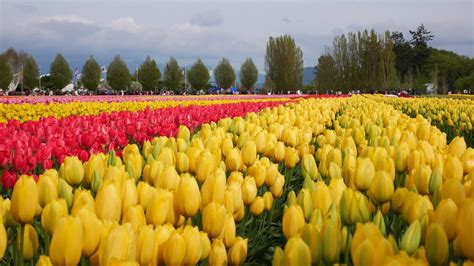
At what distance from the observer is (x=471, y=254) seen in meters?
1.34

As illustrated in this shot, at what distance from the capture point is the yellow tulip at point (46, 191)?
1840 millimetres

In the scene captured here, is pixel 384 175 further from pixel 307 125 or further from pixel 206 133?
pixel 307 125

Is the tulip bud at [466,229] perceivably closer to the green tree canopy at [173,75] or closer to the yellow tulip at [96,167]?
the yellow tulip at [96,167]

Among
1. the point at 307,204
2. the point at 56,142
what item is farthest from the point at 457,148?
the point at 56,142

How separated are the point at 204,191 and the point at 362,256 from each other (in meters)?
0.77

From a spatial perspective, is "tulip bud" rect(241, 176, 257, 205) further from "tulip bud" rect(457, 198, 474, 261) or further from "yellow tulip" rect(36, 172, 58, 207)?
"tulip bud" rect(457, 198, 474, 261)

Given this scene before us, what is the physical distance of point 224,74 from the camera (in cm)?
8306

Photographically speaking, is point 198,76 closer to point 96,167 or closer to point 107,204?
point 96,167

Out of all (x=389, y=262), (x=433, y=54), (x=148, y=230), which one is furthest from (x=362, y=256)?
(x=433, y=54)

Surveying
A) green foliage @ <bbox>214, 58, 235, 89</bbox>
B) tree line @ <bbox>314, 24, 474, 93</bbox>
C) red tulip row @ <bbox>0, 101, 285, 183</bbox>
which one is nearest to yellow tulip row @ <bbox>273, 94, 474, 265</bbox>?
red tulip row @ <bbox>0, 101, 285, 183</bbox>

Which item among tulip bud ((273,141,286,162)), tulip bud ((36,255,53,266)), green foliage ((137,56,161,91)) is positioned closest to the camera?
tulip bud ((36,255,53,266))

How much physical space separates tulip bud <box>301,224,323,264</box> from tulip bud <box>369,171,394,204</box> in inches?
25.9

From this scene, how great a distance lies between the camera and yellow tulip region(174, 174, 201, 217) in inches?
69.5

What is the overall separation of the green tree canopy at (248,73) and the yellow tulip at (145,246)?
82956 mm
